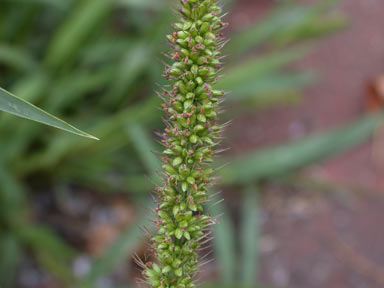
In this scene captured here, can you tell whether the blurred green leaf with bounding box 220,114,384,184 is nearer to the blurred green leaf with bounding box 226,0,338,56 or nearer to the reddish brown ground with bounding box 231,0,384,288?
the reddish brown ground with bounding box 231,0,384,288

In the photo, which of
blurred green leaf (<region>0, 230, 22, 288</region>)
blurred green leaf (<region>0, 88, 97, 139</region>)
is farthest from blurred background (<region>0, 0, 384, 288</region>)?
blurred green leaf (<region>0, 88, 97, 139</region>)

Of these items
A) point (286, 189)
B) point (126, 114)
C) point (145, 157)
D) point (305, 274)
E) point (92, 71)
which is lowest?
point (305, 274)

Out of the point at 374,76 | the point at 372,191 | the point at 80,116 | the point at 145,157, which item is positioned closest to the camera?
the point at 145,157

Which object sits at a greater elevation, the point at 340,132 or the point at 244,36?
the point at 244,36

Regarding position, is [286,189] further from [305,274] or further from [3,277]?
[3,277]

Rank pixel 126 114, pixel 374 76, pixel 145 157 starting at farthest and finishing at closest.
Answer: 1. pixel 374 76
2. pixel 126 114
3. pixel 145 157

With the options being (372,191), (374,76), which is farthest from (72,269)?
(374,76)

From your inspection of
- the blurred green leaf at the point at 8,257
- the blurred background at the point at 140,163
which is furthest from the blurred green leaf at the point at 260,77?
the blurred green leaf at the point at 8,257

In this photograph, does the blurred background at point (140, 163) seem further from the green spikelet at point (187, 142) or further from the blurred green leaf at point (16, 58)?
the green spikelet at point (187, 142)

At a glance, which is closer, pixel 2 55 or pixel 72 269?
pixel 2 55
